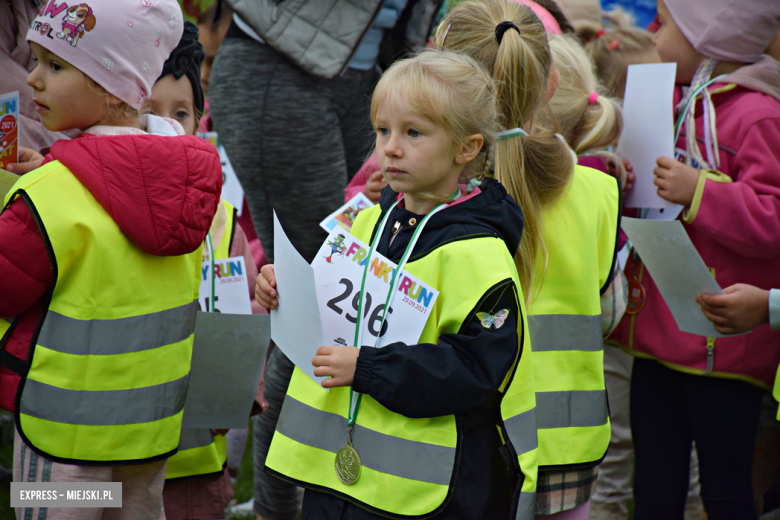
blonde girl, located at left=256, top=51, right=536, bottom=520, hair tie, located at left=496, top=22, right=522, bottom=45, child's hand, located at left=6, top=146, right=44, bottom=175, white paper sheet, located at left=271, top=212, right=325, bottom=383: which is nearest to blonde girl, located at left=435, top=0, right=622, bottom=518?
hair tie, located at left=496, top=22, right=522, bottom=45

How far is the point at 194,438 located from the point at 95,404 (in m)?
0.53

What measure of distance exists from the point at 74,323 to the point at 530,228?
4.07 ft

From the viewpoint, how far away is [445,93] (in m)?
1.74

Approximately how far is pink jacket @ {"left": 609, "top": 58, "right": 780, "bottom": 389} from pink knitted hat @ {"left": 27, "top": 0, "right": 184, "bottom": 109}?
1.79 meters

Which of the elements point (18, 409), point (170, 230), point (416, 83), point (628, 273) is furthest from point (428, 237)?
point (628, 273)

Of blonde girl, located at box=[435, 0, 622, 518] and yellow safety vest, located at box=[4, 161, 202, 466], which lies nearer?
yellow safety vest, located at box=[4, 161, 202, 466]

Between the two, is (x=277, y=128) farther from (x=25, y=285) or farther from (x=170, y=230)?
(x=25, y=285)

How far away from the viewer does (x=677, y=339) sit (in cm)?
258

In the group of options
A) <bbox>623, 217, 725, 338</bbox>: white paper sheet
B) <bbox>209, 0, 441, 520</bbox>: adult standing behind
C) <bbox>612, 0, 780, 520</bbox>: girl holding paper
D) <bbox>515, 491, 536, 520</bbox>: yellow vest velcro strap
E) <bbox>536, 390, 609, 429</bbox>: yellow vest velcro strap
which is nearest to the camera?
<bbox>515, 491, 536, 520</bbox>: yellow vest velcro strap

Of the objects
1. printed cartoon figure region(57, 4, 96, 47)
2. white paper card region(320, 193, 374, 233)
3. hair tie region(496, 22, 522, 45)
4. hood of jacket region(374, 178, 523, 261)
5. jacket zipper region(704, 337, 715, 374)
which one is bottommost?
jacket zipper region(704, 337, 715, 374)

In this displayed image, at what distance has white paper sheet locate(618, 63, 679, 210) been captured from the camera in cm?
262

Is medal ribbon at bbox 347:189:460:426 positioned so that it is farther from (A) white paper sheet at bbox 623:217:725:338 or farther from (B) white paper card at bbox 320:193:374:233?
(A) white paper sheet at bbox 623:217:725:338

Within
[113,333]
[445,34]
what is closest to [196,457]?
[113,333]

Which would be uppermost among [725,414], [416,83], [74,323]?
[416,83]
